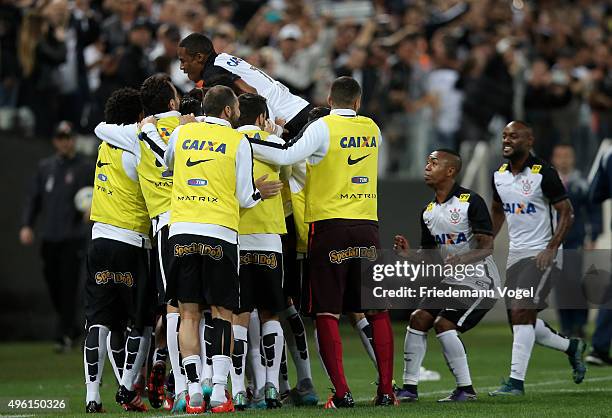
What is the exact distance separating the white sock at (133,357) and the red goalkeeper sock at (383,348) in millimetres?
1834

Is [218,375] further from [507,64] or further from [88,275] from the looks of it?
[507,64]

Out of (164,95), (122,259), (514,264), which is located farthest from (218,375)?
(514,264)

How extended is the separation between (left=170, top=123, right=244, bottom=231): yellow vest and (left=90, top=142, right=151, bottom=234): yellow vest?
814mm

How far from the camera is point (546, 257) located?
11352 mm

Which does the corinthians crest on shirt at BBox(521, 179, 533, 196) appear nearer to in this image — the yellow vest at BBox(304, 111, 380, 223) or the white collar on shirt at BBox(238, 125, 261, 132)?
the yellow vest at BBox(304, 111, 380, 223)

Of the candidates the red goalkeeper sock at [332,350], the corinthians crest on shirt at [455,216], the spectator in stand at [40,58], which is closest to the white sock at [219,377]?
the red goalkeeper sock at [332,350]

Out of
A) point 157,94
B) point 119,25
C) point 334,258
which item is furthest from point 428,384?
point 119,25

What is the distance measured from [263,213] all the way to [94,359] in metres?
1.73

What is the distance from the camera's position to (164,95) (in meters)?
10.3

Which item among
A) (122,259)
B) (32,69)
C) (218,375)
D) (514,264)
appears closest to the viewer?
(218,375)

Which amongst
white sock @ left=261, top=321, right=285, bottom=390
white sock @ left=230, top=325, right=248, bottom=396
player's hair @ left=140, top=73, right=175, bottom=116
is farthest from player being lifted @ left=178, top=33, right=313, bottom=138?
white sock @ left=230, top=325, right=248, bottom=396

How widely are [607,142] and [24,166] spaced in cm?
885

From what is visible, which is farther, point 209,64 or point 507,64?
point 507,64

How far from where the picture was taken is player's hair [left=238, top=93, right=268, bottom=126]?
1023 cm
